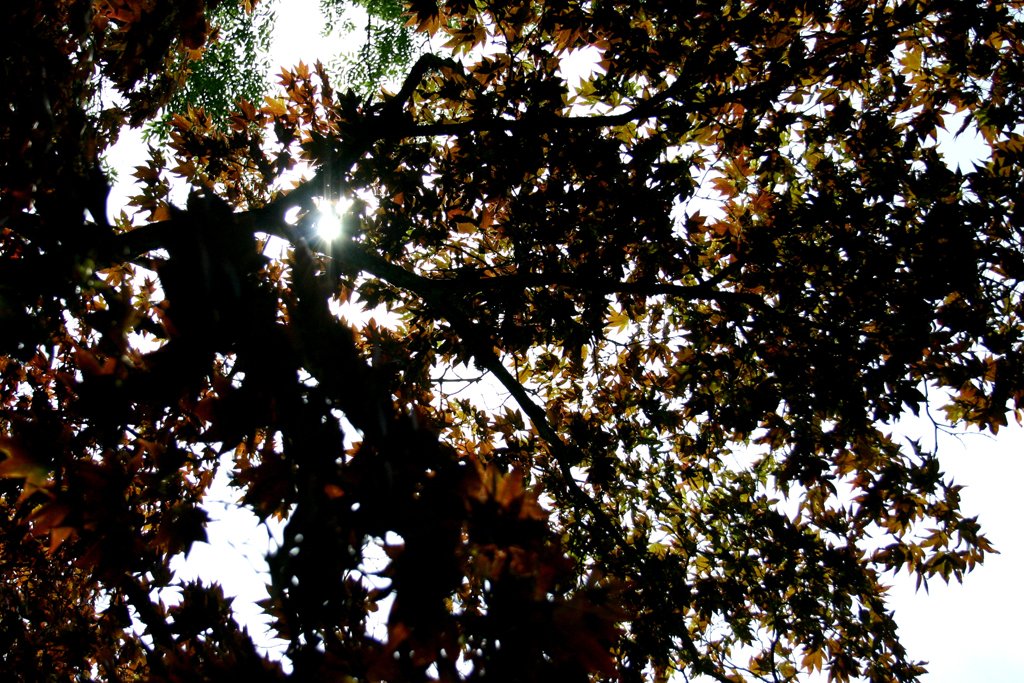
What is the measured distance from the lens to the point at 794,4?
3729 millimetres

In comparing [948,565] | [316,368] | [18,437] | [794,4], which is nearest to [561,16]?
[794,4]

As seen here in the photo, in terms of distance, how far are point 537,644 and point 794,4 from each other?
4.26 metres

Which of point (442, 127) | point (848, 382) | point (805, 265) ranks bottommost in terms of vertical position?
point (848, 382)

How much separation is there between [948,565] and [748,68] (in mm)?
3772

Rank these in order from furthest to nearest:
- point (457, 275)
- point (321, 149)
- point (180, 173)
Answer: point (457, 275) < point (180, 173) < point (321, 149)

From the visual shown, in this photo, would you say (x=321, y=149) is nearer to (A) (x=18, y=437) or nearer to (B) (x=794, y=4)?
(A) (x=18, y=437)

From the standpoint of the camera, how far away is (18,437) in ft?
6.06

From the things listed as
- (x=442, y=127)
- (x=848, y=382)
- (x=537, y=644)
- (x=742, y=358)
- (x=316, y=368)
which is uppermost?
(x=442, y=127)

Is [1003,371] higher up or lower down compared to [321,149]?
lower down

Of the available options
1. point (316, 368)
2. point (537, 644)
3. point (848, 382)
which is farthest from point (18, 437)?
point (848, 382)

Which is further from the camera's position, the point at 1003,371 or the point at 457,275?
the point at 457,275

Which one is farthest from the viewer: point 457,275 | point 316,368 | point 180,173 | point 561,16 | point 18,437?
point 457,275

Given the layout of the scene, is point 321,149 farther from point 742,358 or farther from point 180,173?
point 742,358

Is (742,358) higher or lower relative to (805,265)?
lower
